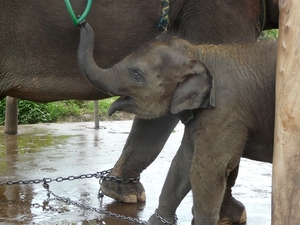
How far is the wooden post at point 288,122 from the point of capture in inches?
111

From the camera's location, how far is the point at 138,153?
4.67 meters

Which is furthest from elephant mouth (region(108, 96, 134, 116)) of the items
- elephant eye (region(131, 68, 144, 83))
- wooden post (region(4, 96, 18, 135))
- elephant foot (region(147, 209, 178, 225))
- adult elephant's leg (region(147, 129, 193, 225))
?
wooden post (region(4, 96, 18, 135))

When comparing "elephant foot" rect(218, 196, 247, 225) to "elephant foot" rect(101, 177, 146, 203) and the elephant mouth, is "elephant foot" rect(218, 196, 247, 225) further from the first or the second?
the elephant mouth

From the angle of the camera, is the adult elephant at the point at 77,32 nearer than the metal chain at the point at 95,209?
Yes

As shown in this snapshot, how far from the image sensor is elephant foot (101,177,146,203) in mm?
4594

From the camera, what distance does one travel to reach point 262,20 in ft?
13.8

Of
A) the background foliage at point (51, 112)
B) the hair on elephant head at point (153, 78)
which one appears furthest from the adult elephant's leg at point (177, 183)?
the background foliage at point (51, 112)

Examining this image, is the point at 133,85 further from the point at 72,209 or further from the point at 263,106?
the point at 72,209

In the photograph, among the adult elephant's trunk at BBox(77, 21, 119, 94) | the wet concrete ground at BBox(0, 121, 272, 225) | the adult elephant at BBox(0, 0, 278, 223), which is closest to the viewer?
the adult elephant's trunk at BBox(77, 21, 119, 94)

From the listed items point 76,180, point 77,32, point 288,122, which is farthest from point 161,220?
point 76,180

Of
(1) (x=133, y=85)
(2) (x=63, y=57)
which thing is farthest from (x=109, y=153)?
(1) (x=133, y=85)

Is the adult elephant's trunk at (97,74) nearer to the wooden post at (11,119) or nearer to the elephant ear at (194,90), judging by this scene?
the elephant ear at (194,90)

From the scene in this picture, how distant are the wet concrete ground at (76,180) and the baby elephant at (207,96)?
34.0 inches

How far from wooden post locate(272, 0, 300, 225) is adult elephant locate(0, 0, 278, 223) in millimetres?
1014
